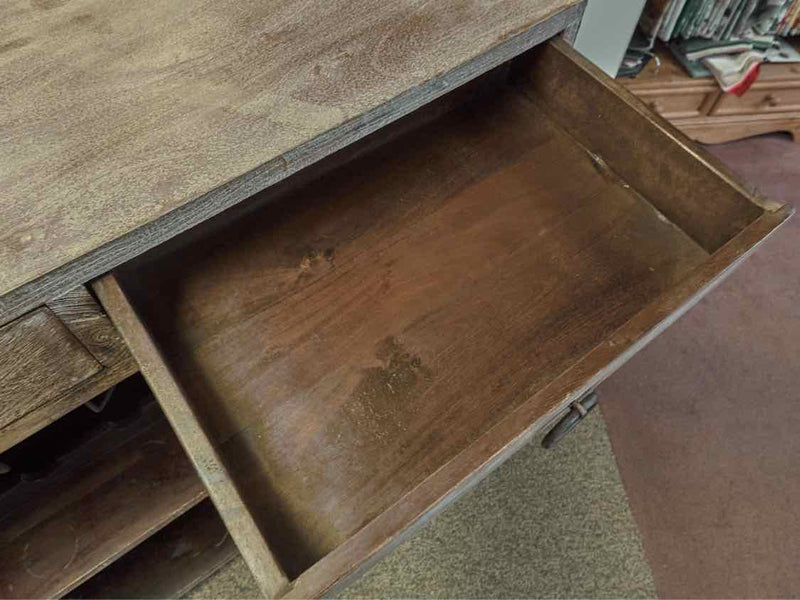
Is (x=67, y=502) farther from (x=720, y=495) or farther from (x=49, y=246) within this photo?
(x=720, y=495)

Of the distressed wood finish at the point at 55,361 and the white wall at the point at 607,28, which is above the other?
the white wall at the point at 607,28

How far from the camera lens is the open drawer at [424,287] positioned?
513 mm

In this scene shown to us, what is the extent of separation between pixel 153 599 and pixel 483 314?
2.06ft

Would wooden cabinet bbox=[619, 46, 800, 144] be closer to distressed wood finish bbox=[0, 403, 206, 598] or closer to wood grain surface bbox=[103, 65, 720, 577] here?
wood grain surface bbox=[103, 65, 720, 577]

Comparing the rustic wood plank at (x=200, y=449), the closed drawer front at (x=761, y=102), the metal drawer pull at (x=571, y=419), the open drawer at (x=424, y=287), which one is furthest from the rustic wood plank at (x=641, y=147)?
the closed drawer front at (x=761, y=102)

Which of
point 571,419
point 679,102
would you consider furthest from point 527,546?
point 679,102

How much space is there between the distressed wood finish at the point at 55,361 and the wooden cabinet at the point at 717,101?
111 cm

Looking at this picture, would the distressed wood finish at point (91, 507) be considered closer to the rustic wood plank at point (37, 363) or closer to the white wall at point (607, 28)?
the rustic wood plank at point (37, 363)

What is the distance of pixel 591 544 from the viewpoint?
3.18 feet

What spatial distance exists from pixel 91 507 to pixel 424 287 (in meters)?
0.48

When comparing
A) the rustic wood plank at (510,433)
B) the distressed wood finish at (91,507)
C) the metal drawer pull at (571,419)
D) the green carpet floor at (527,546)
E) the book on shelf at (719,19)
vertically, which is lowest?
the green carpet floor at (527,546)

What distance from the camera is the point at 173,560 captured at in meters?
0.87

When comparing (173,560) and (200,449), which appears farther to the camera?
(173,560)

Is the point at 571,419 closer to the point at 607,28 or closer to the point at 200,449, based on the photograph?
the point at 200,449
